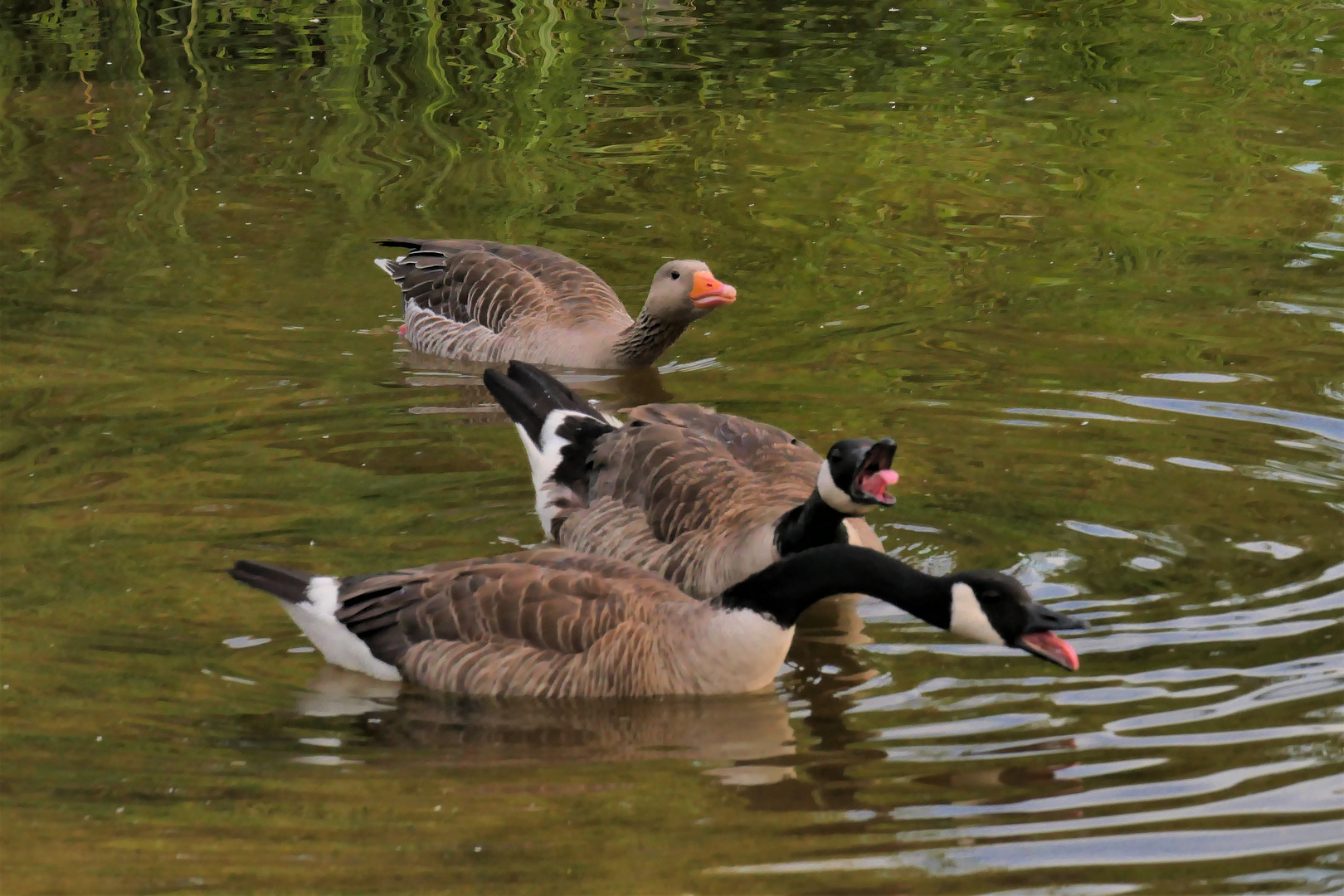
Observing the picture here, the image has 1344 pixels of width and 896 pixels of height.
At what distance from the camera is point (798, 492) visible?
8664mm

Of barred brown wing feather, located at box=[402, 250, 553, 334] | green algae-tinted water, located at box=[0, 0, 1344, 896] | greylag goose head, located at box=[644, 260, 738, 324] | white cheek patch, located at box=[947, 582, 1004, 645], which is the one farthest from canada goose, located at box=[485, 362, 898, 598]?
barred brown wing feather, located at box=[402, 250, 553, 334]

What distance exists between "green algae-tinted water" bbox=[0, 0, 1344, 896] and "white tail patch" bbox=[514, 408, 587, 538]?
221mm

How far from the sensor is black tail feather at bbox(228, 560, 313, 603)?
7566mm

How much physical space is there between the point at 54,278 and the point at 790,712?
7.91 meters

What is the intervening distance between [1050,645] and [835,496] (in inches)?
49.9

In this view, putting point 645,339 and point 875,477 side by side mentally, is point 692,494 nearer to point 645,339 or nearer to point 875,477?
point 875,477

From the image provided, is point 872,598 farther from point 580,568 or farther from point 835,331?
point 835,331

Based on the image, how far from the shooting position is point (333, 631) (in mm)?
7598

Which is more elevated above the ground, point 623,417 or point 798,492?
point 798,492

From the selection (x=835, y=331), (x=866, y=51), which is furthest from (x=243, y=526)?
(x=866, y=51)

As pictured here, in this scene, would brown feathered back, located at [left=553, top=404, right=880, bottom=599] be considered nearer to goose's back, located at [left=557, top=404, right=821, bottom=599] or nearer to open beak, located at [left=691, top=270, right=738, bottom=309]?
goose's back, located at [left=557, top=404, right=821, bottom=599]

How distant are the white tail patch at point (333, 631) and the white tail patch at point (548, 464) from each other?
66.8 inches

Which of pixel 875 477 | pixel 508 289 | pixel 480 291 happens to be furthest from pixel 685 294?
pixel 875 477

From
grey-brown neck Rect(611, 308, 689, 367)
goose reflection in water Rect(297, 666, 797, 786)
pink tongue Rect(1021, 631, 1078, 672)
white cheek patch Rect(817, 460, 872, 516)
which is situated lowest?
grey-brown neck Rect(611, 308, 689, 367)
